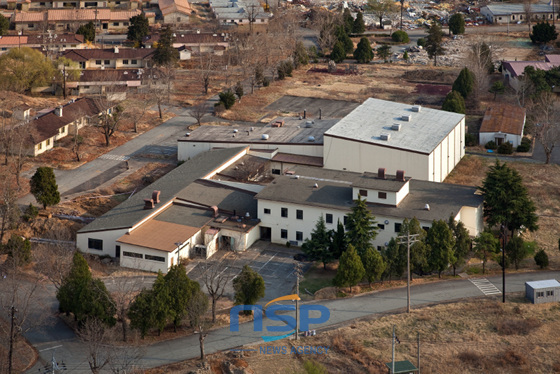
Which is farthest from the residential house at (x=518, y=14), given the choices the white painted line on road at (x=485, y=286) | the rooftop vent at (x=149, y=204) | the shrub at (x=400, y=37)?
the rooftop vent at (x=149, y=204)

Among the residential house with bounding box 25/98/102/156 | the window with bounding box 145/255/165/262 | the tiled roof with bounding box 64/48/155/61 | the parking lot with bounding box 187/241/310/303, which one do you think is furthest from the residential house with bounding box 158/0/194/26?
the window with bounding box 145/255/165/262

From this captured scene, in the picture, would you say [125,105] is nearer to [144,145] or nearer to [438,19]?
[144,145]

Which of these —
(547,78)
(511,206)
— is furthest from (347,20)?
(511,206)

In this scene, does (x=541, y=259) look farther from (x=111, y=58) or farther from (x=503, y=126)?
(x=111, y=58)

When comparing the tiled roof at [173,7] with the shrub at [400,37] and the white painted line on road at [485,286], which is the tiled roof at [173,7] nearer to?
the shrub at [400,37]

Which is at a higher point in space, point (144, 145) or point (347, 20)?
point (347, 20)

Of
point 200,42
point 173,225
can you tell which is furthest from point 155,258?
point 200,42
